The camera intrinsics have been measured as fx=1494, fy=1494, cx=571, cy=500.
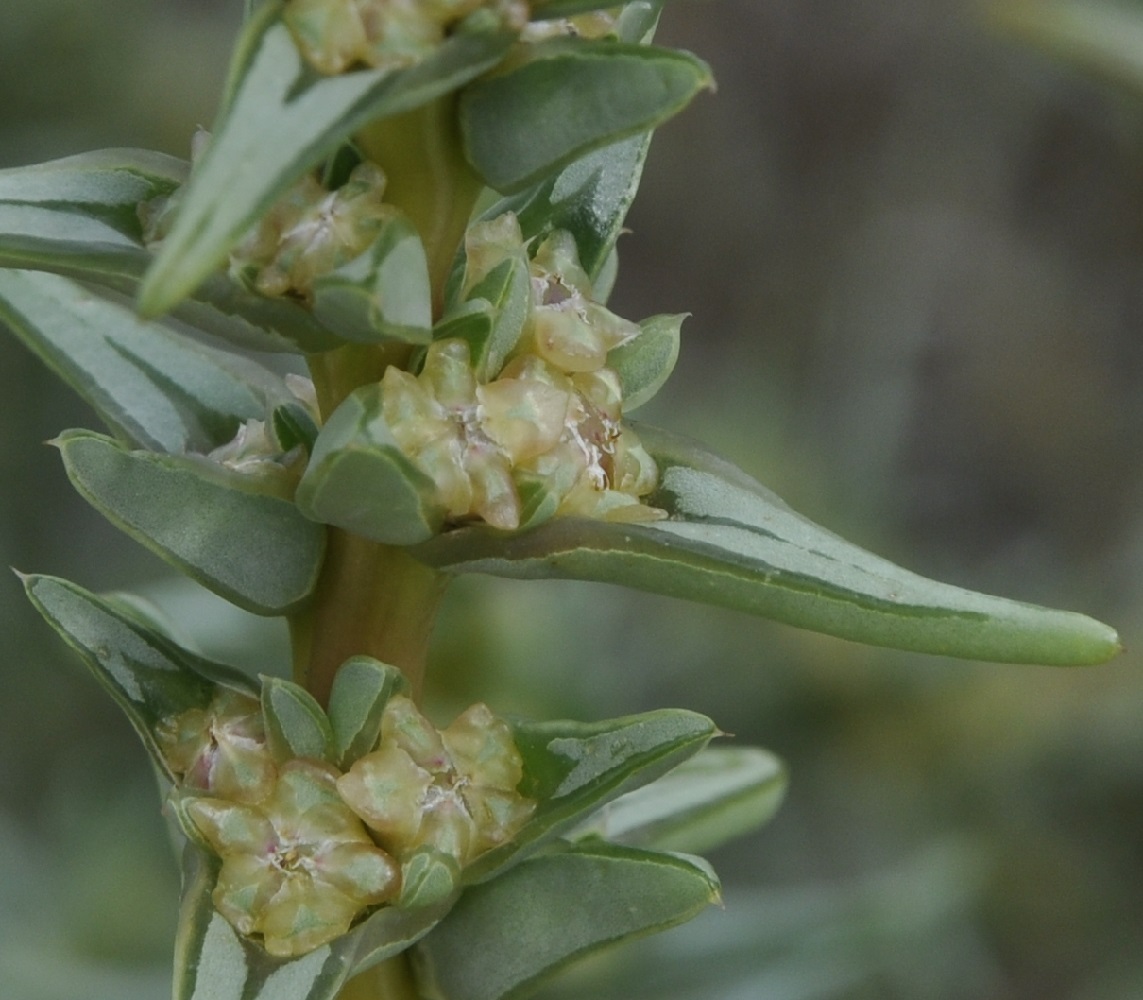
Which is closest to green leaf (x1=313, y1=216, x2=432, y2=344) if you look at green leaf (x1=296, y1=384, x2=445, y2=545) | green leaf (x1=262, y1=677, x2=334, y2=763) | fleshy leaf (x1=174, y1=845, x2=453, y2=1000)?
green leaf (x1=296, y1=384, x2=445, y2=545)

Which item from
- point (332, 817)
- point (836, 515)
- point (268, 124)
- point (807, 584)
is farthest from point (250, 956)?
point (836, 515)

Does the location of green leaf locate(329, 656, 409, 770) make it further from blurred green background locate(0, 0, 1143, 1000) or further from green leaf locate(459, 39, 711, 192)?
blurred green background locate(0, 0, 1143, 1000)

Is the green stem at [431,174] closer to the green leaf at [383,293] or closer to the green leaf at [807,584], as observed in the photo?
the green leaf at [383,293]

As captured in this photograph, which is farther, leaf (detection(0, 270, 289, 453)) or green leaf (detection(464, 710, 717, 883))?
leaf (detection(0, 270, 289, 453))

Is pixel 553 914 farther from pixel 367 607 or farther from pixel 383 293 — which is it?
pixel 383 293

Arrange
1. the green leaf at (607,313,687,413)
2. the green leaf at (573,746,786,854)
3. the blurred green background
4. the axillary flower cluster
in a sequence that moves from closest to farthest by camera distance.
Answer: the axillary flower cluster
the green leaf at (607,313,687,413)
the green leaf at (573,746,786,854)
the blurred green background

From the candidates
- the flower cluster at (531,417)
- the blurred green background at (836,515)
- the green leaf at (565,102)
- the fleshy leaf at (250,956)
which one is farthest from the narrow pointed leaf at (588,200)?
the blurred green background at (836,515)
